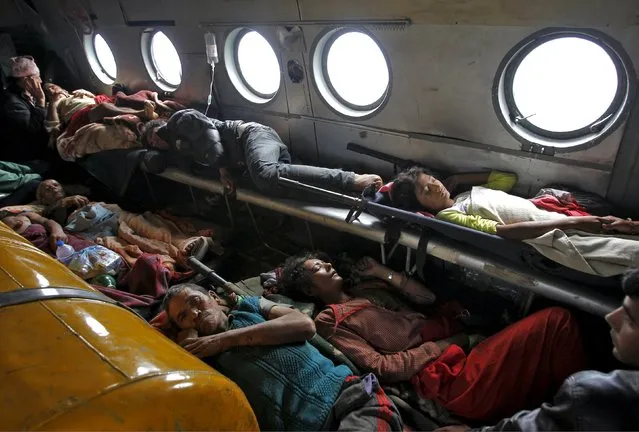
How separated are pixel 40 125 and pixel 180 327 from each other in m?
4.91

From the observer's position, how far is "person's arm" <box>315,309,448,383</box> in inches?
90.8

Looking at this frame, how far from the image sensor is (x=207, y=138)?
12.3 feet

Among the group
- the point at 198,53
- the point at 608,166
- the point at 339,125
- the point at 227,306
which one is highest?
the point at 198,53

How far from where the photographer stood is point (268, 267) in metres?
4.08

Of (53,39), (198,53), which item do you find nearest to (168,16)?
(198,53)

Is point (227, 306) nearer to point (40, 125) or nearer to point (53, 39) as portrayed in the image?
point (40, 125)

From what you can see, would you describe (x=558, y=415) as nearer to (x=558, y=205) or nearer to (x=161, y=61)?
(x=558, y=205)

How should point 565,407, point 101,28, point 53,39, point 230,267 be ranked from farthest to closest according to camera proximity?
1. point 53,39
2. point 101,28
3. point 230,267
4. point 565,407

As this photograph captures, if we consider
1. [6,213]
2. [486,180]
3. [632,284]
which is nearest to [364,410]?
[632,284]

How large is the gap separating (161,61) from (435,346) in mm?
5157

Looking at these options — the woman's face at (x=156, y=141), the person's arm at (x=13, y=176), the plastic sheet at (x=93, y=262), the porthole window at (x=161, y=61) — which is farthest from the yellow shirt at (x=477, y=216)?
the person's arm at (x=13, y=176)

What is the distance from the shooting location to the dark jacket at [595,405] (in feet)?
4.06

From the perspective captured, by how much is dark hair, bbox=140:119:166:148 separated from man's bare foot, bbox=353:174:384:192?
2.51 m

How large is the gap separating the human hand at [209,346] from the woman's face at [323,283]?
78 cm
